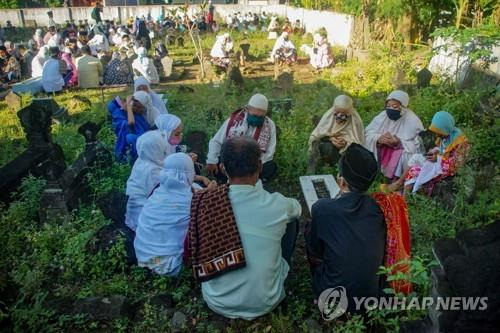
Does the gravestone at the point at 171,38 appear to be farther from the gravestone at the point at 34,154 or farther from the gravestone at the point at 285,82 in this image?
the gravestone at the point at 34,154

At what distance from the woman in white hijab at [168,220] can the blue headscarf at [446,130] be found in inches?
114

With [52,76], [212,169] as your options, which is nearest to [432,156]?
[212,169]

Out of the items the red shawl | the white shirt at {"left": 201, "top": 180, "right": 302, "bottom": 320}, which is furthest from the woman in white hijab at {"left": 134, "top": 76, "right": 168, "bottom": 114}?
the red shawl

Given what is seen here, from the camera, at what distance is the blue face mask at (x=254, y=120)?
5270 mm

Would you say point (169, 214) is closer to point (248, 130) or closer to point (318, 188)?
point (318, 188)

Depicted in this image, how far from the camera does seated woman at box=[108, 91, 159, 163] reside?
18.3ft

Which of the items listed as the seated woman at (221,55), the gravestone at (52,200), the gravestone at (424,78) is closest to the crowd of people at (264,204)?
the gravestone at (52,200)

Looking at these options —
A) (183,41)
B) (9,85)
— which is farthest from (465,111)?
(183,41)

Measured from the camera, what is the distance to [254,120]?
529cm

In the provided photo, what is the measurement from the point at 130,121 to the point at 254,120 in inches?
67.1

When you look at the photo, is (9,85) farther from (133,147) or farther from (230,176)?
(230,176)

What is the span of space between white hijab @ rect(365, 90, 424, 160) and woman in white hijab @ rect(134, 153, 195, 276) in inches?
120

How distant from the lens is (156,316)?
315 cm

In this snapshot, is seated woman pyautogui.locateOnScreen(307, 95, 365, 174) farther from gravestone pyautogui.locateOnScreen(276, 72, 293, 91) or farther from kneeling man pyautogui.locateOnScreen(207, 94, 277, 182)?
gravestone pyautogui.locateOnScreen(276, 72, 293, 91)
